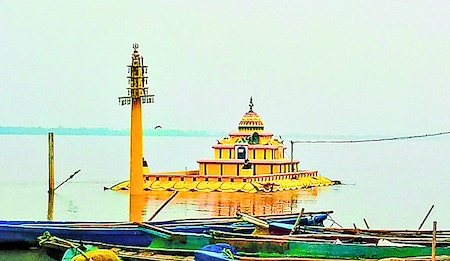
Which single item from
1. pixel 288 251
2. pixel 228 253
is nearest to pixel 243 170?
pixel 288 251

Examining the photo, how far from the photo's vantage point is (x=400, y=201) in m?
46.3

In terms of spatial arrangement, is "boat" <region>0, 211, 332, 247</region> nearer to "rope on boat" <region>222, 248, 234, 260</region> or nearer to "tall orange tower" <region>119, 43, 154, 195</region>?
"rope on boat" <region>222, 248, 234, 260</region>

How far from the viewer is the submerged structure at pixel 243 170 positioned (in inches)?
1662

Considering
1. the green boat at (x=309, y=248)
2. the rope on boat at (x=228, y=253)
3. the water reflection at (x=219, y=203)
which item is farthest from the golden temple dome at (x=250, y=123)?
the rope on boat at (x=228, y=253)

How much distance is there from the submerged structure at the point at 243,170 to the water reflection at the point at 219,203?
21.4 inches

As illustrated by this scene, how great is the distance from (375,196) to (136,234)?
34196 mm

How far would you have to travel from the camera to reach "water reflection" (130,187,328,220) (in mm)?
34906

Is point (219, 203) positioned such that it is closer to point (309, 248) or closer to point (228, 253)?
point (309, 248)

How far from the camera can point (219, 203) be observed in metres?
38.3

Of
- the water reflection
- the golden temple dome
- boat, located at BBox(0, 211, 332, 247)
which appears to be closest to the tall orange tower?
the water reflection

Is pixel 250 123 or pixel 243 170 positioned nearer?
pixel 243 170

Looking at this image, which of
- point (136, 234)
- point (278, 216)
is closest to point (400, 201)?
point (278, 216)

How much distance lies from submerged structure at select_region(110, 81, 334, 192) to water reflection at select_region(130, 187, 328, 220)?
0.54 m

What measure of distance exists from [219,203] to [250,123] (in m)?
9.13
